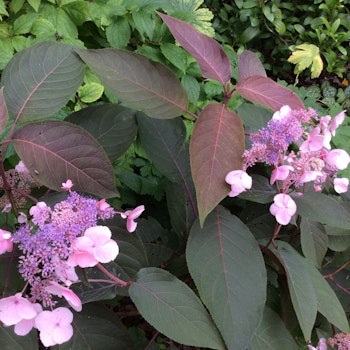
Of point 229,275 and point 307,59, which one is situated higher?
point 229,275

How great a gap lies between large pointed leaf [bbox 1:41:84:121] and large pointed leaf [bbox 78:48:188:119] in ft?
0.20

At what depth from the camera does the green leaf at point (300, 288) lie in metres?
0.88

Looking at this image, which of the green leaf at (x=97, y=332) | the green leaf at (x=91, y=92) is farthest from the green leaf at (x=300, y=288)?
the green leaf at (x=91, y=92)

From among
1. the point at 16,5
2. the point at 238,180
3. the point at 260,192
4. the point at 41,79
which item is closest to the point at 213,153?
the point at 238,180

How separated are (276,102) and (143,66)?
0.28 metres

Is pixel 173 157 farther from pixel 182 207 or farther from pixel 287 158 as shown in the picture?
pixel 287 158

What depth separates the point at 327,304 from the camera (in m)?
0.99

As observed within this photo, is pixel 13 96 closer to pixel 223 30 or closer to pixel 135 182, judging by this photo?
pixel 135 182

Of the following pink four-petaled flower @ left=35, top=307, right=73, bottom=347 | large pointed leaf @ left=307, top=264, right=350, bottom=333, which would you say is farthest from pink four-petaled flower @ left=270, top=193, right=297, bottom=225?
pink four-petaled flower @ left=35, top=307, right=73, bottom=347

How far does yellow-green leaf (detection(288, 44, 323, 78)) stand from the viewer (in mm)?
2848

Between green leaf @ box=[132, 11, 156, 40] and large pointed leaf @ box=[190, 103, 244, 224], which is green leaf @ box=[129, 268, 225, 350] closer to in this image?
large pointed leaf @ box=[190, 103, 244, 224]

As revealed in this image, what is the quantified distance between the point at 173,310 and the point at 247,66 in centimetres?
58

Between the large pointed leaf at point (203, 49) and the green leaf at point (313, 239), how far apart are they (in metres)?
0.35

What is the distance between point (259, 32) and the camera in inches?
123
